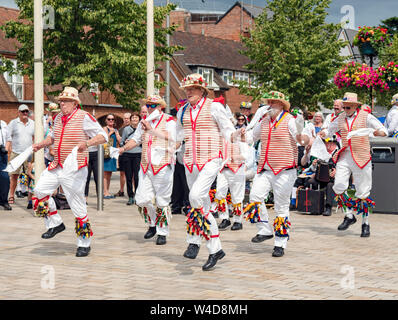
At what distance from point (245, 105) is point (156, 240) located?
14.3 feet

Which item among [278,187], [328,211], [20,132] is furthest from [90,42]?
[278,187]

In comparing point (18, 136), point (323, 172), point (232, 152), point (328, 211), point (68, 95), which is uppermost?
point (68, 95)

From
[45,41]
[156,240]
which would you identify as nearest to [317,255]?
[156,240]

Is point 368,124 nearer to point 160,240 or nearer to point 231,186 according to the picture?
point 231,186

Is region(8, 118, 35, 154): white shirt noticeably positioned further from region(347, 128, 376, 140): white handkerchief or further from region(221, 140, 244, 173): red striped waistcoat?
region(221, 140, 244, 173): red striped waistcoat

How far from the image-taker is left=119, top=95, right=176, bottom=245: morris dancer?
31.5 feet

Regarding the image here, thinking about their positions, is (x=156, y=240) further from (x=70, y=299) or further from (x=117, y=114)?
(x=117, y=114)

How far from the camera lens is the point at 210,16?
295 ft

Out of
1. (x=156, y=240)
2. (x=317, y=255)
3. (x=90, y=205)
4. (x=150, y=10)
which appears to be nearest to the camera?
(x=317, y=255)

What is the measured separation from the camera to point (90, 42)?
88.0 ft

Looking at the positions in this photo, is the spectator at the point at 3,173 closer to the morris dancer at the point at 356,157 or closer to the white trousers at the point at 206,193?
the morris dancer at the point at 356,157

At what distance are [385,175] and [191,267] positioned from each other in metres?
7.04

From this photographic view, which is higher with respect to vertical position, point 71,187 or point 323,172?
point 71,187

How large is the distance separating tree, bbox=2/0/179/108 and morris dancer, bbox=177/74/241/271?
58.4 feet
